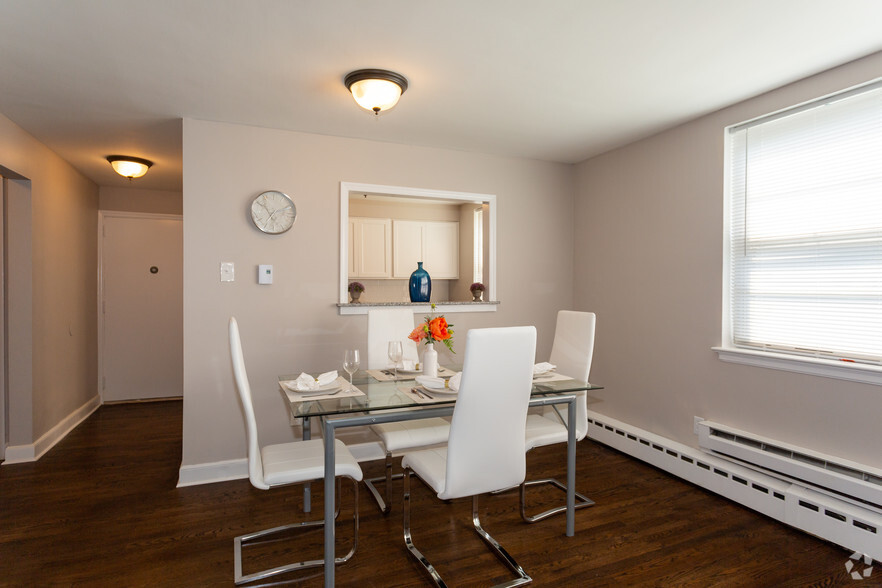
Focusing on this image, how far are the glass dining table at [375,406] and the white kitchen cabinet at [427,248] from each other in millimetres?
3151

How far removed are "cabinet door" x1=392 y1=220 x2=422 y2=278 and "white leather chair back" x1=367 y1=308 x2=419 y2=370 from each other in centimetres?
238

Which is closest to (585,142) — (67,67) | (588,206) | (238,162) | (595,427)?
(588,206)

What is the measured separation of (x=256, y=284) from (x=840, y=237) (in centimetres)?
354

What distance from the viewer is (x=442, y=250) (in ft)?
20.3

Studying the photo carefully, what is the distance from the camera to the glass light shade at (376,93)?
2662mm

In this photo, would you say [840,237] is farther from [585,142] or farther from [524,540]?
[524,540]

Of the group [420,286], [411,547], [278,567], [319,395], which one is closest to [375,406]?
[319,395]

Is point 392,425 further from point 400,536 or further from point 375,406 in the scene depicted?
point 375,406

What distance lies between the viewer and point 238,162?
3459 mm

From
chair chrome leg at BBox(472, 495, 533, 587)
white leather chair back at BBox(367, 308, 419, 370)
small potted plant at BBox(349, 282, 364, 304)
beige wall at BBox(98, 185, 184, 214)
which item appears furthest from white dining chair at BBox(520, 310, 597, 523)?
beige wall at BBox(98, 185, 184, 214)

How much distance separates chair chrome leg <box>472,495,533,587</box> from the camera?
2.18m

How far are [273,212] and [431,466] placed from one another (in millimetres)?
2197

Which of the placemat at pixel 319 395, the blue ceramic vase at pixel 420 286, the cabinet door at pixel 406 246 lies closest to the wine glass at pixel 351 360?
the placemat at pixel 319 395

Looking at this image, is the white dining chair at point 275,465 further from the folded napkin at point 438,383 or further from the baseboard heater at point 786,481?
the baseboard heater at point 786,481
